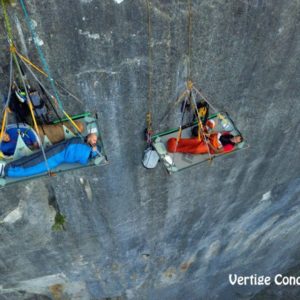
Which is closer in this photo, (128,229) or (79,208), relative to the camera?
(79,208)

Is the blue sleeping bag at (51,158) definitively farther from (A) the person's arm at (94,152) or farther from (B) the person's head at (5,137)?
(B) the person's head at (5,137)

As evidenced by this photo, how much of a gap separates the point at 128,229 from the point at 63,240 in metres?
1.10

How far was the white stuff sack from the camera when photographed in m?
5.02

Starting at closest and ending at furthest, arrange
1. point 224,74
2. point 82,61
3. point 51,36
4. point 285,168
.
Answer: point 51,36
point 82,61
point 224,74
point 285,168

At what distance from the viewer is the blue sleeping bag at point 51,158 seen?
13.7 ft

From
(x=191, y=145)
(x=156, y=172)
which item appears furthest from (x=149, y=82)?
(x=156, y=172)

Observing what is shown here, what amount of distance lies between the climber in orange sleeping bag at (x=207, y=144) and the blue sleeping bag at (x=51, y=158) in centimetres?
111

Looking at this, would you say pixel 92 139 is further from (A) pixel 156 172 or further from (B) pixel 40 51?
(A) pixel 156 172

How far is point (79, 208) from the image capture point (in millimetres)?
5758

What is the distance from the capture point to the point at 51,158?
4.23 meters

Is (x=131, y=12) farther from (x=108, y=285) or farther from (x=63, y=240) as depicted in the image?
(x=108, y=285)

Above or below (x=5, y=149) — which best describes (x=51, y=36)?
above

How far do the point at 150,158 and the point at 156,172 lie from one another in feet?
2.21

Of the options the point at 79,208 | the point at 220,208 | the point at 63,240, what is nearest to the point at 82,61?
the point at 79,208
